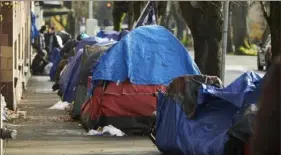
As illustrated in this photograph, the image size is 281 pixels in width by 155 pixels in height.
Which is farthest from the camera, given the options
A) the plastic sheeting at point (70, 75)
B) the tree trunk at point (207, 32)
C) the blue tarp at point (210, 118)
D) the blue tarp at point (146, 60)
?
the plastic sheeting at point (70, 75)

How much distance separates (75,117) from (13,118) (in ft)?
4.23

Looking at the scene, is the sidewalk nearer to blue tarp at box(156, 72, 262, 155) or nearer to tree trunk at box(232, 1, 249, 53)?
blue tarp at box(156, 72, 262, 155)

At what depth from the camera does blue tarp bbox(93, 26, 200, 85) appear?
12.8m

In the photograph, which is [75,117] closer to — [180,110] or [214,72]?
[214,72]

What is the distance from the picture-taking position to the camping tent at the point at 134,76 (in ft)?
41.6

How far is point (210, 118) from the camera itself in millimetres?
8836

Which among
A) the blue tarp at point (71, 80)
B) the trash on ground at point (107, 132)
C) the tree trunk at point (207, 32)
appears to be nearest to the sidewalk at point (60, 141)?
the trash on ground at point (107, 132)

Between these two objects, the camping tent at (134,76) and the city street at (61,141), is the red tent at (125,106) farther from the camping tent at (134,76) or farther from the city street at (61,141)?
the city street at (61,141)

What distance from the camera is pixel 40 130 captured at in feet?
43.1

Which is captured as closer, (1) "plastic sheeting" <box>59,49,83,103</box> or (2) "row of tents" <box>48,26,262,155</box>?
(2) "row of tents" <box>48,26,262,155</box>

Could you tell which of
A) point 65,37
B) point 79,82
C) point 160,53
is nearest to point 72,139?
point 160,53

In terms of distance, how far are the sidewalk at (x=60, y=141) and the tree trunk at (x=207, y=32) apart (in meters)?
2.75

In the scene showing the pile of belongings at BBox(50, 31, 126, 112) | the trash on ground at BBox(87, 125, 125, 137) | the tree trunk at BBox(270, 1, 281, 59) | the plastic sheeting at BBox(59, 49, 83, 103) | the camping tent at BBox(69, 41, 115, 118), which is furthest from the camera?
the plastic sheeting at BBox(59, 49, 83, 103)

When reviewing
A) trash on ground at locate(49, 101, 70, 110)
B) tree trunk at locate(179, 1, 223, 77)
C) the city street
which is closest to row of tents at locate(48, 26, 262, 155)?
trash on ground at locate(49, 101, 70, 110)
